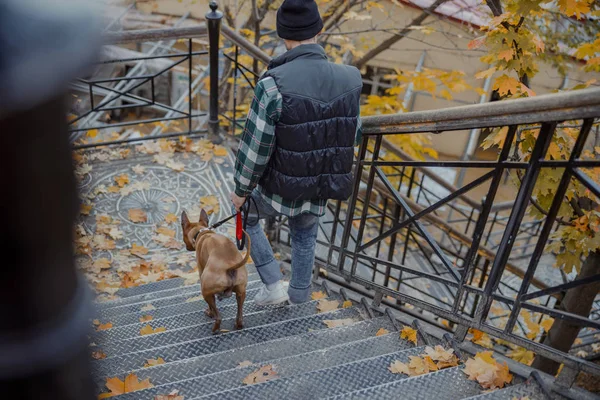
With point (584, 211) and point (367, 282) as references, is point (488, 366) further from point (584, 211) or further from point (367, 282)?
point (584, 211)

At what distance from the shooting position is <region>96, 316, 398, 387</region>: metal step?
3.11 metres

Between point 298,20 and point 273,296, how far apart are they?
207 centimetres

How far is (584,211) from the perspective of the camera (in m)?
4.08

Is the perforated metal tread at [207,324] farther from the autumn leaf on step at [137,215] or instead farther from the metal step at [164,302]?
the autumn leaf on step at [137,215]

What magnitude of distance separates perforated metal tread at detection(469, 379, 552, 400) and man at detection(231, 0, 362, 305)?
145cm

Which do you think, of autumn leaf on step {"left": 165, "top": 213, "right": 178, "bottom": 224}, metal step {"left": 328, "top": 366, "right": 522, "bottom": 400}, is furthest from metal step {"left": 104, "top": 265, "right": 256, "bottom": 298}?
metal step {"left": 328, "top": 366, "right": 522, "bottom": 400}

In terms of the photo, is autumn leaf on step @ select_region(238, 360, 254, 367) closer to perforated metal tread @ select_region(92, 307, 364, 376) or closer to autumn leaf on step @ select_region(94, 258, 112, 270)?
perforated metal tread @ select_region(92, 307, 364, 376)

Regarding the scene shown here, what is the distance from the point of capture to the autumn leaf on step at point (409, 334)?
3.40 meters

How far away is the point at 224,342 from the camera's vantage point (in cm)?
359

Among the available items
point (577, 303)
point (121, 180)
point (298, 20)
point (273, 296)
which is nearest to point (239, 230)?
point (273, 296)

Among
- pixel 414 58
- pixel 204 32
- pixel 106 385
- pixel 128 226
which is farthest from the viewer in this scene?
pixel 414 58

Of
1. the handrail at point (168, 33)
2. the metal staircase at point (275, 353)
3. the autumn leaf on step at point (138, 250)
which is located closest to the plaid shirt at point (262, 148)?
the metal staircase at point (275, 353)

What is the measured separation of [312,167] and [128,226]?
9.46 feet

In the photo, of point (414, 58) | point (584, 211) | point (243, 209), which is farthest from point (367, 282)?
point (414, 58)
